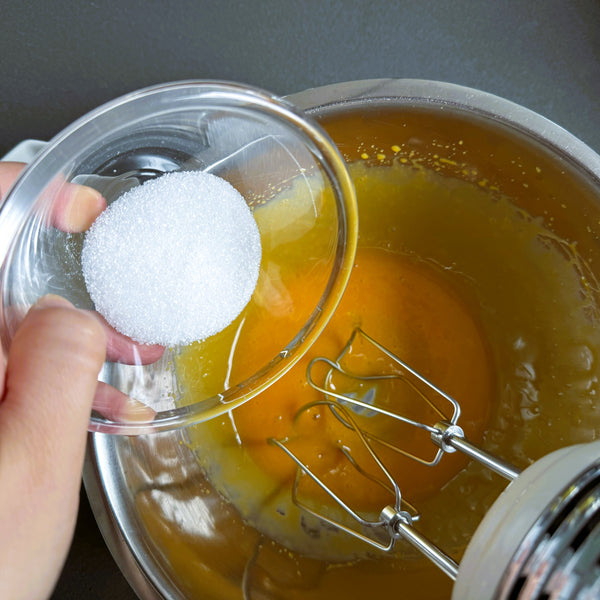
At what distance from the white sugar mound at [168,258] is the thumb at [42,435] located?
2.0 inches

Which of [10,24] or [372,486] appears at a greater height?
[10,24]

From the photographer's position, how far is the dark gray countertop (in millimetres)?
631

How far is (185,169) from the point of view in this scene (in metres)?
0.46

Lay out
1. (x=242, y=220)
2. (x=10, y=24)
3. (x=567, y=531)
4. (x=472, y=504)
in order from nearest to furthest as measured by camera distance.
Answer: (x=567, y=531) < (x=242, y=220) < (x=472, y=504) < (x=10, y=24)

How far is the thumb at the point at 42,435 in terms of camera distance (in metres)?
0.32

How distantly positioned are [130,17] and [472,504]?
0.60 m

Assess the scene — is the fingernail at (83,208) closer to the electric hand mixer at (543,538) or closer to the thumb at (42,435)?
the thumb at (42,435)

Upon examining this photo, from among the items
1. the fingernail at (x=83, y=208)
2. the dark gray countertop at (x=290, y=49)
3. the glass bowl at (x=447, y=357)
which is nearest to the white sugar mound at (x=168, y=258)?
the fingernail at (x=83, y=208)

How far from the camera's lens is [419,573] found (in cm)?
53

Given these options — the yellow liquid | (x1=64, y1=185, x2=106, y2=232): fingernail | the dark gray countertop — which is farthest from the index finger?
the dark gray countertop

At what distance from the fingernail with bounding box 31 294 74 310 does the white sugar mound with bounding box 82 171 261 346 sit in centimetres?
2

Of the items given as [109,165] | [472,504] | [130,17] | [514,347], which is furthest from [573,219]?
[130,17]

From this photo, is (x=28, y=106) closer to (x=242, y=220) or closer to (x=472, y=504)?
(x=242, y=220)

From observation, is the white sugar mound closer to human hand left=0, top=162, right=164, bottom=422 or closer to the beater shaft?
human hand left=0, top=162, right=164, bottom=422
